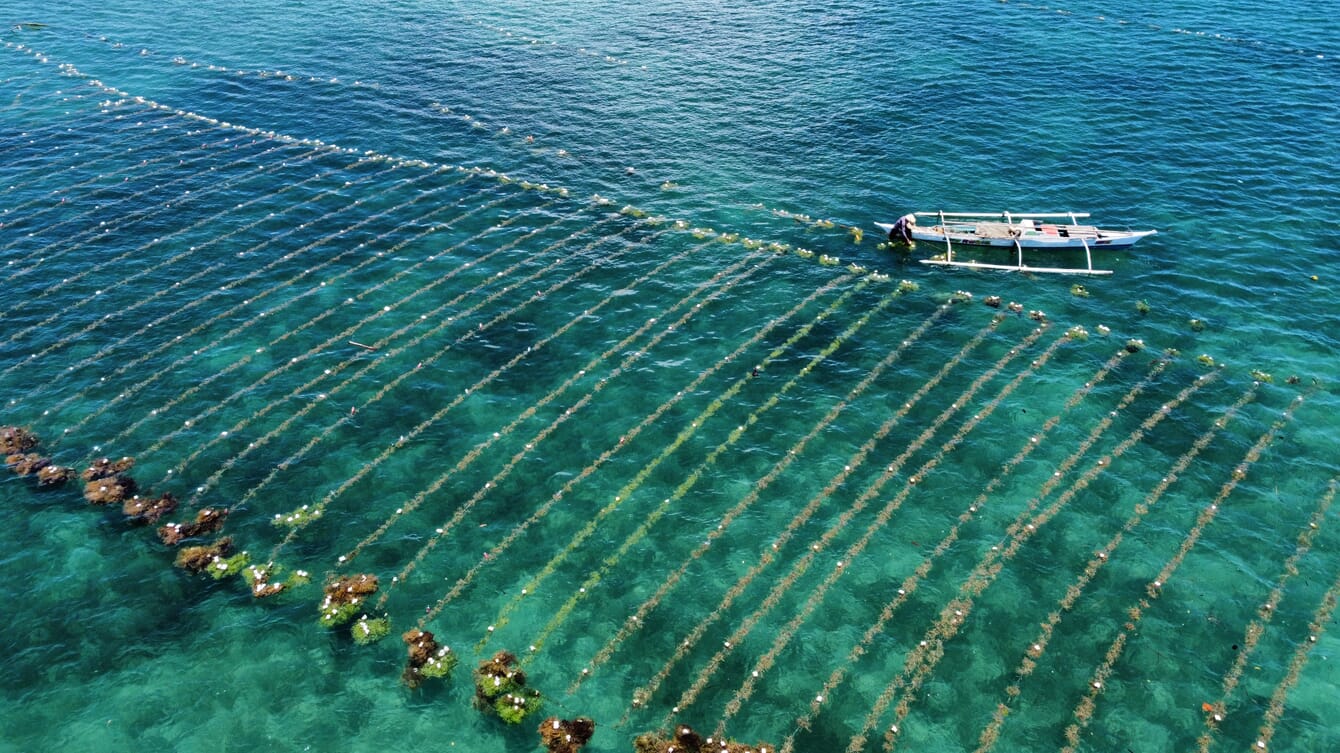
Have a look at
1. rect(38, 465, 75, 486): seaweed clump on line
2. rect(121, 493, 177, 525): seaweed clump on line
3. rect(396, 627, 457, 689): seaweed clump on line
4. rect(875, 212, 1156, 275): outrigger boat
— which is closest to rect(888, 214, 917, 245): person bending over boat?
rect(875, 212, 1156, 275): outrigger boat

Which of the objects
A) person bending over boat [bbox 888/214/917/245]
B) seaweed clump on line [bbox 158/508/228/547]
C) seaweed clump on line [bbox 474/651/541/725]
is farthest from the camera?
person bending over boat [bbox 888/214/917/245]

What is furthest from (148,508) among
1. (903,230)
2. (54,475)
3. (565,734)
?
(903,230)

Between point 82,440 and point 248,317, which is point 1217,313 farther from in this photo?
point 82,440

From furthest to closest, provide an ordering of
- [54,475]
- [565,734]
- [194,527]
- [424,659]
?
[54,475], [194,527], [424,659], [565,734]

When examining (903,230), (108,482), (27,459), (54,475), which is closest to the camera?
(108,482)

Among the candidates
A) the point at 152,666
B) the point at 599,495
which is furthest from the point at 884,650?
the point at 152,666

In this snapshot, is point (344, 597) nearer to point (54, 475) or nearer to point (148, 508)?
point (148, 508)

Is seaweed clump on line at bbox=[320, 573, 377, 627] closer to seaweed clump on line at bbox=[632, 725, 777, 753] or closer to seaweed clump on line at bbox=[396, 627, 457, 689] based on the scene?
seaweed clump on line at bbox=[396, 627, 457, 689]
